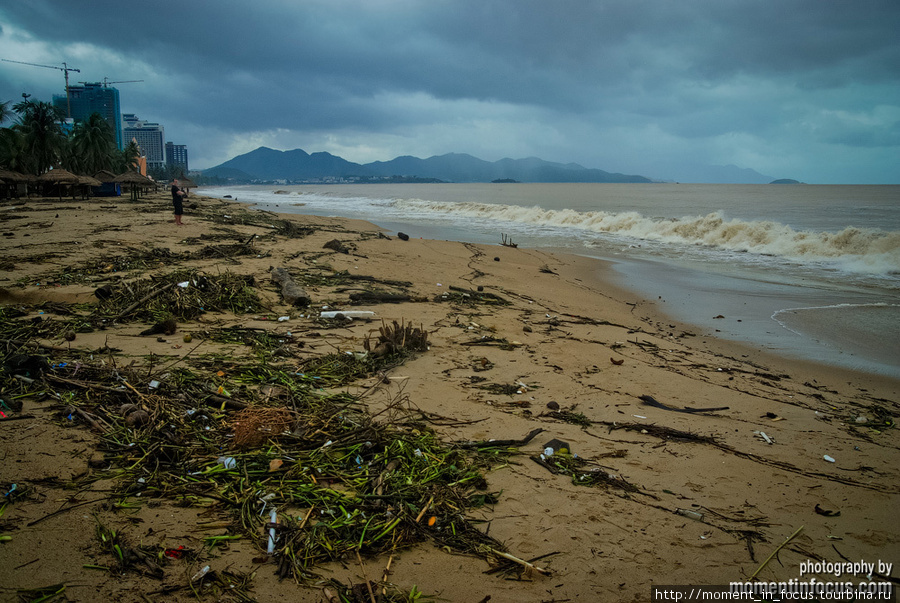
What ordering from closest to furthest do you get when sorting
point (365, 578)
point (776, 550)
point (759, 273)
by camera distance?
point (365, 578) < point (776, 550) < point (759, 273)

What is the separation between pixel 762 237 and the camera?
21.3m

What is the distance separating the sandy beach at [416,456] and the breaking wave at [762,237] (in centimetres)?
1414

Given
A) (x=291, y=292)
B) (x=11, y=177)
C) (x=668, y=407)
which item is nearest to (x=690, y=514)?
(x=668, y=407)

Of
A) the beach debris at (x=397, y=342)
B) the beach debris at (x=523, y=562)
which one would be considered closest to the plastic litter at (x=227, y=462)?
the beach debris at (x=523, y=562)

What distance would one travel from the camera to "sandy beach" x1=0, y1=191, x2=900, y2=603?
A: 100 inches

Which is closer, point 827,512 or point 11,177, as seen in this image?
point 827,512

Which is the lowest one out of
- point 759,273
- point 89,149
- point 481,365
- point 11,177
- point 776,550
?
point 776,550

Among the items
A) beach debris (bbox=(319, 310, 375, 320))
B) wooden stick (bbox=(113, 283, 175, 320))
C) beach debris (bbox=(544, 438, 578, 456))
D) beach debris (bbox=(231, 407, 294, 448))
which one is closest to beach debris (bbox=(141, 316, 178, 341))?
wooden stick (bbox=(113, 283, 175, 320))

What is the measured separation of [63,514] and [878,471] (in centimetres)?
587

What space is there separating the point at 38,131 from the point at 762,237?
52.9 meters

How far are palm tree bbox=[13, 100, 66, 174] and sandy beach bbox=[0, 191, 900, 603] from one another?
146ft

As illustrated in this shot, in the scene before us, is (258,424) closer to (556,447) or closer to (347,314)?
(556,447)

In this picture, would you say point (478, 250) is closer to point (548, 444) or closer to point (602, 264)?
point (602, 264)

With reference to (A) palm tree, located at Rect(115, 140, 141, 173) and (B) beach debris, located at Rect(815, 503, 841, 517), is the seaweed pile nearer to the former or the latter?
(B) beach debris, located at Rect(815, 503, 841, 517)
